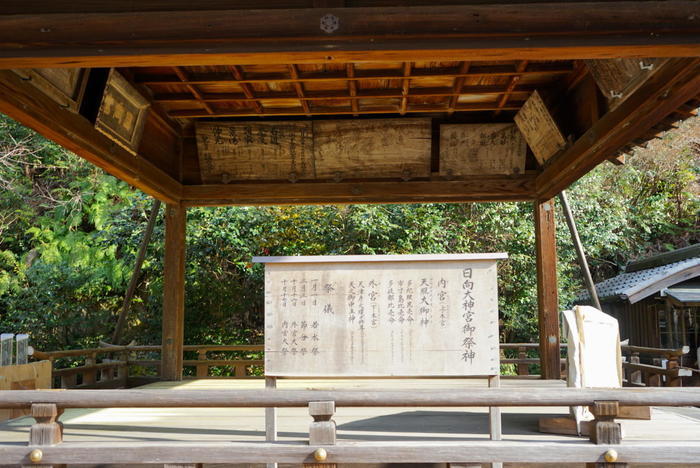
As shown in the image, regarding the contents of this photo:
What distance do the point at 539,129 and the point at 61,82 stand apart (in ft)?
17.9

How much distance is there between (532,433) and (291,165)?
16.4 ft

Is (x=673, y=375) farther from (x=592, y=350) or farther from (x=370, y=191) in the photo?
(x=370, y=191)

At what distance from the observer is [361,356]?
416 centimetres

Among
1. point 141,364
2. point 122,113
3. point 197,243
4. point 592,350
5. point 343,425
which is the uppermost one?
point 122,113

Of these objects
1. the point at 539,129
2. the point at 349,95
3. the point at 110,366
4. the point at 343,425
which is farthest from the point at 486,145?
the point at 110,366

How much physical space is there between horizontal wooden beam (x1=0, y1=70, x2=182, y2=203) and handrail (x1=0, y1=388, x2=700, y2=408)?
7.89 feet

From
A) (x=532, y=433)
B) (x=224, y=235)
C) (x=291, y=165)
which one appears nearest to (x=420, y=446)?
(x=532, y=433)

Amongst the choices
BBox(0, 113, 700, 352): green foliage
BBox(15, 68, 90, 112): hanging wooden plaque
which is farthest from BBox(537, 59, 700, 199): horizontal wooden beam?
BBox(0, 113, 700, 352): green foliage

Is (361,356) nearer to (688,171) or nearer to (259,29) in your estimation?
(259,29)

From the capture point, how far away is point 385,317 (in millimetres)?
4164

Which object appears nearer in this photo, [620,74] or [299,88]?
[620,74]

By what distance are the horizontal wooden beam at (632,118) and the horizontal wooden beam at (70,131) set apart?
5034 millimetres

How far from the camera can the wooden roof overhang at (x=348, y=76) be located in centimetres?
342

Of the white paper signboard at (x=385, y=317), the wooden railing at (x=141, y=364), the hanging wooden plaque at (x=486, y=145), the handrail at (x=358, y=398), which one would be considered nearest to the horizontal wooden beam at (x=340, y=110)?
the hanging wooden plaque at (x=486, y=145)
